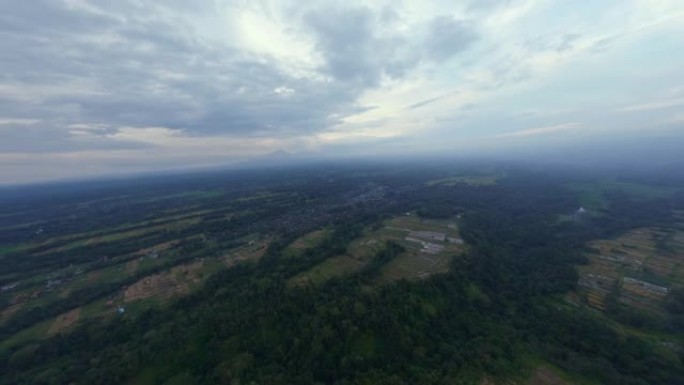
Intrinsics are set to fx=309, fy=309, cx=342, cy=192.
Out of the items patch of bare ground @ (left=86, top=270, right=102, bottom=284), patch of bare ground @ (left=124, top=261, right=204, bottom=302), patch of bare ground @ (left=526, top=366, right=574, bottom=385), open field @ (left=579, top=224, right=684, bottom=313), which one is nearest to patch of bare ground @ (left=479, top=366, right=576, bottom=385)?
patch of bare ground @ (left=526, top=366, right=574, bottom=385)

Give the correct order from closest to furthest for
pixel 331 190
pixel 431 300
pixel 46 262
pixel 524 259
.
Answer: pixel 431 300
pixel 524 259
pixel 46 262
pixel 331 190

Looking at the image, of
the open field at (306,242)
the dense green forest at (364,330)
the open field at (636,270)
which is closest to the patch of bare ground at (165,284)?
the dense green forest at (364,330)

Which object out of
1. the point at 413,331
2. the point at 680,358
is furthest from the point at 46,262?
the point at 680,358

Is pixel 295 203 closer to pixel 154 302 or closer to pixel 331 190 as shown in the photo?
pixel 331 190

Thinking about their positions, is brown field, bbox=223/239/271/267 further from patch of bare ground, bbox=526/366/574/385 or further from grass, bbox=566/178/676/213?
grass, bbox=566/178/676/213

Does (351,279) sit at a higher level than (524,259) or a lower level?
higher

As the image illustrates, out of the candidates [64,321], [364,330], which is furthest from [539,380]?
[64,321]

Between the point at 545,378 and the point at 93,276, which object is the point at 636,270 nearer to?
the point at 545,378

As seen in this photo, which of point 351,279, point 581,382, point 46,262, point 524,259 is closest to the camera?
point 581,382
